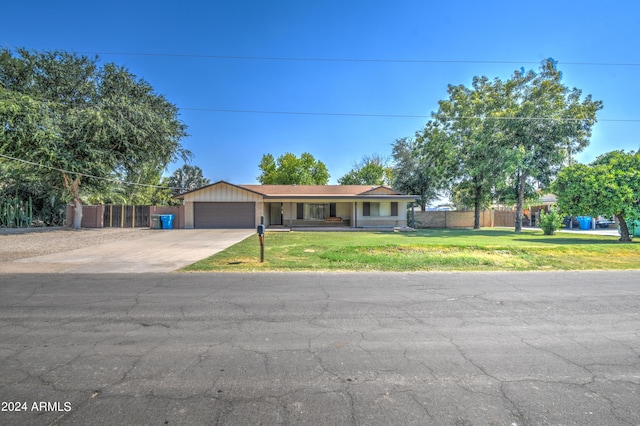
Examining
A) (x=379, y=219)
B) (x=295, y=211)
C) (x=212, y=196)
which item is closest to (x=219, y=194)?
(x=212, y=196)

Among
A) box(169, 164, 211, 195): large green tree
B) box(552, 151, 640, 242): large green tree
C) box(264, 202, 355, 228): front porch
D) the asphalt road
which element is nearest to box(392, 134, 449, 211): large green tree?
box(264, 202, 355, 228): front porch

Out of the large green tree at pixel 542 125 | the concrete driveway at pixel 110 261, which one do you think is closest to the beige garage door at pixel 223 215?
the concrete driveway at pixel 110 261

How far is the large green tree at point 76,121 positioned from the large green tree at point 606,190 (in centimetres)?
2570

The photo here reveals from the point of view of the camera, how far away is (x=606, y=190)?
48.9 ft

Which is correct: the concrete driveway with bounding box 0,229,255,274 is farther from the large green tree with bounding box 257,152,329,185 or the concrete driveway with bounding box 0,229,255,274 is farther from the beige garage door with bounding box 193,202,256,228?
the large green tree with bounding box 257,152,329,185

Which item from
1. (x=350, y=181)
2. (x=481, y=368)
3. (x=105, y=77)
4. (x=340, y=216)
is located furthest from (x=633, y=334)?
(x=350, y=181)

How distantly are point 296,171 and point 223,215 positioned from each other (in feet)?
79.6

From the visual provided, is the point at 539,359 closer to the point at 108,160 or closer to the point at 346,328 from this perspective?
the point at 346,328

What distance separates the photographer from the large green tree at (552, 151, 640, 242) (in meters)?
14.8

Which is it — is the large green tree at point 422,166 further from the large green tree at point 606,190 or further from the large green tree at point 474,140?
the large green tree at point 606,190

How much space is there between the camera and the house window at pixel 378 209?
27.0 metres

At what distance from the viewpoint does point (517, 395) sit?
8.86 ft

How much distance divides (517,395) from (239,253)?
993 centimetres

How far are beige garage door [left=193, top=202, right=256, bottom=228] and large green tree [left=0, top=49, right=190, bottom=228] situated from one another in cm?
521
